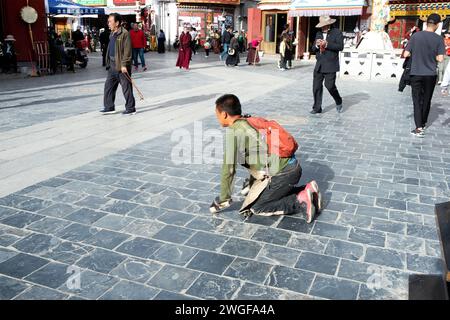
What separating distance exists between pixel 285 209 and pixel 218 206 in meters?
0.61

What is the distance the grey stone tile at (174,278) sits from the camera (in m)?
2.98

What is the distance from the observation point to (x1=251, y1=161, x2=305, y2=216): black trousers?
13.1ft

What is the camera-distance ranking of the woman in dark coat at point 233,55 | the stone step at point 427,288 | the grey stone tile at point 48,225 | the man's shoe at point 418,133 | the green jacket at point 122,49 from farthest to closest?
the woman in dark coat at point 233,55, the green jacket at point 122,49, the man's shoe at point 418,133, the grey stone tile at point 48,225, the stone step at point 427,288

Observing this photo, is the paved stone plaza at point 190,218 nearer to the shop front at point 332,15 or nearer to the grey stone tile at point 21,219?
the grey stone tile at point 21,219

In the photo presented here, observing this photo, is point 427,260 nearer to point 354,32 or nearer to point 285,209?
point 285,209

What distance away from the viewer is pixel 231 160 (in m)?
3.77

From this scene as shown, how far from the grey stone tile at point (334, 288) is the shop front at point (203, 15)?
1196 inches

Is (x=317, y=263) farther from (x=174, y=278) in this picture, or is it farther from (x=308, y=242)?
(x=174, y=278)

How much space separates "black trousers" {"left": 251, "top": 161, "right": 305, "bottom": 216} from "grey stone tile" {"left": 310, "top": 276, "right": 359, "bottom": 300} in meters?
1.05

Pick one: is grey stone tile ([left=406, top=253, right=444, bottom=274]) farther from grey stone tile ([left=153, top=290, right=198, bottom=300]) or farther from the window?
the window

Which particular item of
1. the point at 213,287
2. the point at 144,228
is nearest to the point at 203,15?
the point at 144,228

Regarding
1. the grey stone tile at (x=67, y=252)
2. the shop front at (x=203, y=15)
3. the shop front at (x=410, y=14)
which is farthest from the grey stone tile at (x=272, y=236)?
the shop front at (x=203, y=15)

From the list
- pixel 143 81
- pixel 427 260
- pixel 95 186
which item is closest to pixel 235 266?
pixel 427 260

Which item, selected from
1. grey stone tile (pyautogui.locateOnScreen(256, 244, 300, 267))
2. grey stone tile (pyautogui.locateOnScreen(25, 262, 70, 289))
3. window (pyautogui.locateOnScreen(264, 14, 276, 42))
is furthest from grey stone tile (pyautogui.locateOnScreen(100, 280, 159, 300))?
window (pyautogui.locateOnScreen(264, 14, 276, 42))
